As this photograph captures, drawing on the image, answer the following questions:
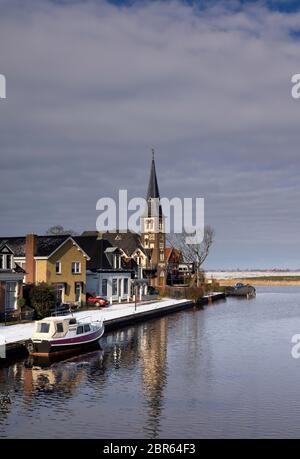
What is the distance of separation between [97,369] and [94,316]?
21.5 m

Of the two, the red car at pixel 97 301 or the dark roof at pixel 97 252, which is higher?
the dark roof at pixel 97 252

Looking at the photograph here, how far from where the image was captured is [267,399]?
31.2m

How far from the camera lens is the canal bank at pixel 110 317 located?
40.8 m

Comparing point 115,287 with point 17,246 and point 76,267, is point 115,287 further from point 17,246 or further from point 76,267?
point 17,246

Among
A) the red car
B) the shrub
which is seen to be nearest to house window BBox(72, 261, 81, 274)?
the red car

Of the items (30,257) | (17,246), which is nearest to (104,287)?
(17,246)

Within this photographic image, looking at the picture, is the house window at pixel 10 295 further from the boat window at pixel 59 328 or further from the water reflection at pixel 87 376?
the boat window at pixel 59 328

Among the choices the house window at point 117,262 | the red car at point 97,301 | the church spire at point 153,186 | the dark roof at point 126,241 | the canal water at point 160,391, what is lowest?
the canal water at point 160,391

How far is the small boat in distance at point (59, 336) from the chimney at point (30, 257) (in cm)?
1876

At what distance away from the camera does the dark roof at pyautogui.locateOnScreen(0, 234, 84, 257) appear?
6469 cm

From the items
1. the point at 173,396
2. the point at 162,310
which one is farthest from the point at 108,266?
the point at 173,396

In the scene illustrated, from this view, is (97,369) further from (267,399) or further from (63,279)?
(63,279)

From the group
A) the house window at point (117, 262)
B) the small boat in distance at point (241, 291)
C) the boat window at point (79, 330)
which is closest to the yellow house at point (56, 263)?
the house window at point (117, 262)

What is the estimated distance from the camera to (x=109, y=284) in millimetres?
80438
